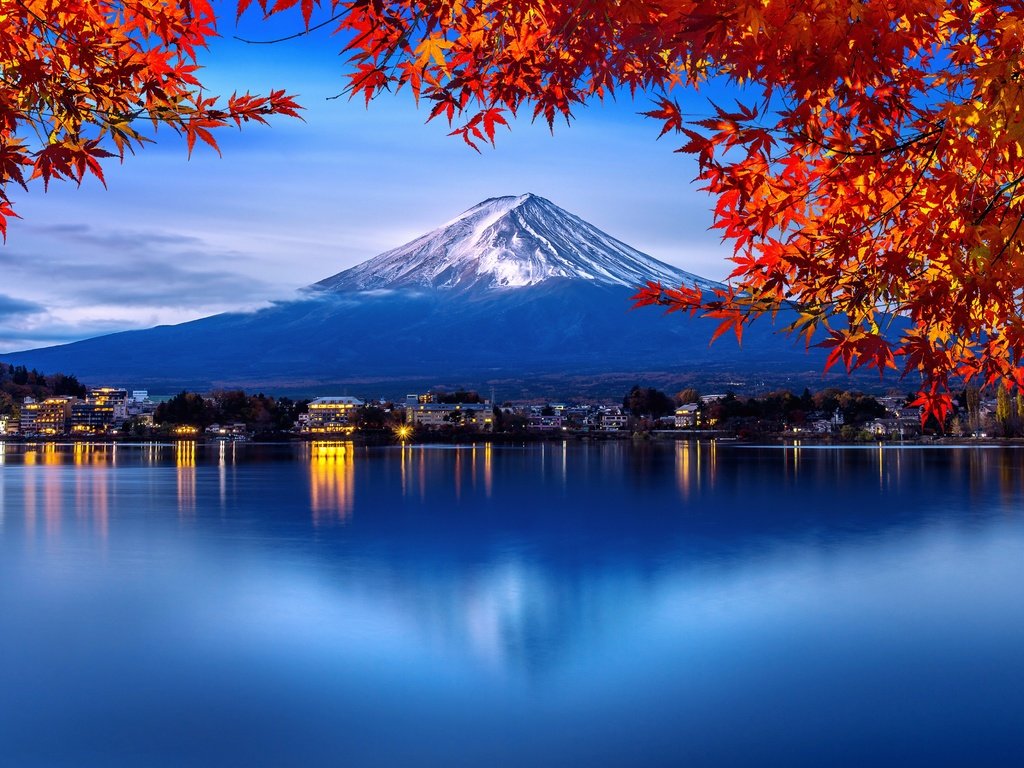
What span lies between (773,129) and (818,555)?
48.6 ft

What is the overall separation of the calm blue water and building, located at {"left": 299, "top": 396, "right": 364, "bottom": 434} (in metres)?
87.3

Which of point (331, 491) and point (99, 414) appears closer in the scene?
point (331, 491)

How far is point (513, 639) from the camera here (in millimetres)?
10344

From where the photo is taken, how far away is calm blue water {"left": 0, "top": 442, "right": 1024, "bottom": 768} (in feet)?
22.3

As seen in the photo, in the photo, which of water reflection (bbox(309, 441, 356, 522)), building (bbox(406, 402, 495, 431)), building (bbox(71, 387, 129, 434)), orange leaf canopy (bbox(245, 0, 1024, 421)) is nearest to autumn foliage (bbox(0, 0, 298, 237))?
orange leaf canopy (bbox(245, 0, 1024, 421))

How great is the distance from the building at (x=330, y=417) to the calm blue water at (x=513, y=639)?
3436 inches

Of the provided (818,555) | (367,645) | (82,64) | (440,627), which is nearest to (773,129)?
(82,64)

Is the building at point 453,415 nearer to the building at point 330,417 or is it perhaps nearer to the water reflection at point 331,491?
the building at point 330,417

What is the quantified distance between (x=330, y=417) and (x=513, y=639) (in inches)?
4205

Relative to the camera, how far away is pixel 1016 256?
2861mm

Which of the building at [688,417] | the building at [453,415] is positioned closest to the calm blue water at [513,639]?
the building at [453,415]

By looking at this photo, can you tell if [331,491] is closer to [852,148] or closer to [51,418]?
[852,148]

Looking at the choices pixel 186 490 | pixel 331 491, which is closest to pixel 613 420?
pixel 331 491

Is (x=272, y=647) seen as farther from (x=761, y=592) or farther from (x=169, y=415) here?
(x=169, y=415)
